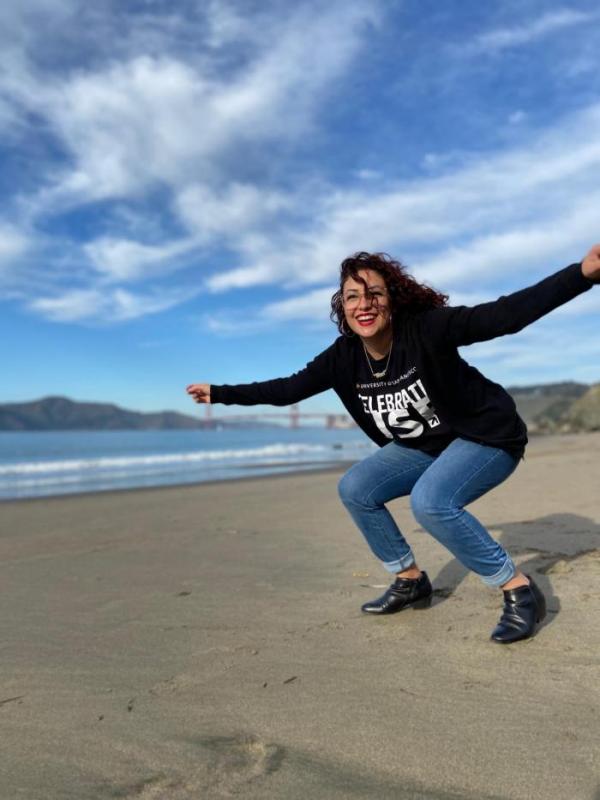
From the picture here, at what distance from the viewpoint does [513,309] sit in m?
2.62

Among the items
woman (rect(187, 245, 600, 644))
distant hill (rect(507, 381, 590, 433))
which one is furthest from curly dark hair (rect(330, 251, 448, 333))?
Answer: distant hill (rect(507, 381, 590, 433))

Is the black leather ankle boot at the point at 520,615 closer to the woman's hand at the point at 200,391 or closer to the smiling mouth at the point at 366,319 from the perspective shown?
the smiling mouth at the point at 366,319

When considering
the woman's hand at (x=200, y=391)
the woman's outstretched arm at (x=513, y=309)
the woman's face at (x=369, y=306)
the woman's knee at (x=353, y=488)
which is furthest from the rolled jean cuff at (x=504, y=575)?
the woman's hand at (x=200, y=391)

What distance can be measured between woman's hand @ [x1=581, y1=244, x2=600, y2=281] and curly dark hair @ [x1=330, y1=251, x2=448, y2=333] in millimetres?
880

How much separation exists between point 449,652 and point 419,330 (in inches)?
56.0

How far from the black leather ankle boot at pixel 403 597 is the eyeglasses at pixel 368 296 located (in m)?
1.47

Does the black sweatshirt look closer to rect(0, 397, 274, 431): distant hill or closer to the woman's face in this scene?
the woman's face

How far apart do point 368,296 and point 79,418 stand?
15881 centimetres

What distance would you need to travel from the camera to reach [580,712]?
2.14m

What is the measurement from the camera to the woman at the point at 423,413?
291cm

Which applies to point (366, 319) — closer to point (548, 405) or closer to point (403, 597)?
point (403, 597)

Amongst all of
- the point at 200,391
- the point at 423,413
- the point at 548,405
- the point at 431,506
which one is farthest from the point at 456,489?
the point at 548,405

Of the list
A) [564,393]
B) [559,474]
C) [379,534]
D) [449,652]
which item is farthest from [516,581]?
[564,393]

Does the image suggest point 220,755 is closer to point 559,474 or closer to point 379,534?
point 379,534
